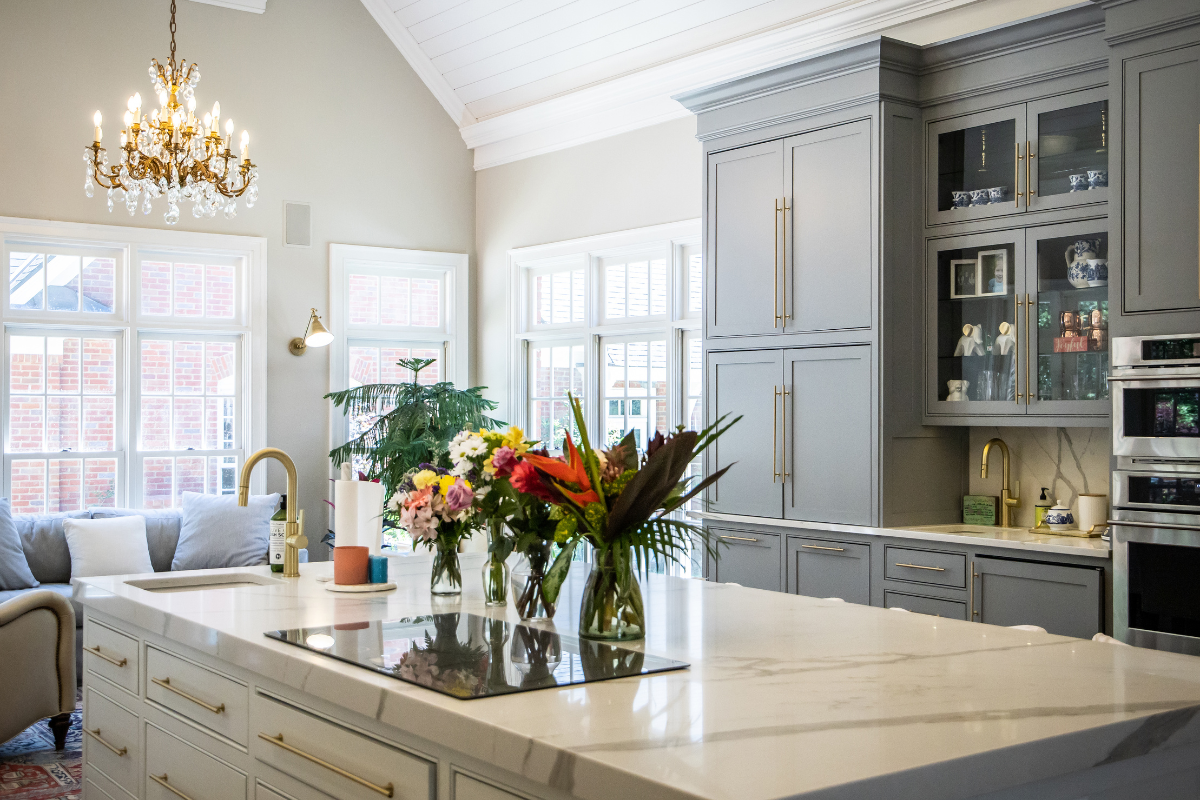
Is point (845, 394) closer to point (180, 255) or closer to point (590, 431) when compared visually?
point (590, 431)

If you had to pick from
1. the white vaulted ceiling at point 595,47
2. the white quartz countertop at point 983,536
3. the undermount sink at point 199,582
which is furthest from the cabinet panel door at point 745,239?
the undermount sink at point 199,582

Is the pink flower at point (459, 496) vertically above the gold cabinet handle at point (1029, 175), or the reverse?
the gold cabinet handle at point (1029, 175)

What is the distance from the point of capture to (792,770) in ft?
4.27

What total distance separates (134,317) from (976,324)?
4.79 m

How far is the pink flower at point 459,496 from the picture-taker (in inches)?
96.9

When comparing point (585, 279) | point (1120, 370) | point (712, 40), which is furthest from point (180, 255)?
point (1120, 370)

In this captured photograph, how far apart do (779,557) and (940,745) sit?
3.49m

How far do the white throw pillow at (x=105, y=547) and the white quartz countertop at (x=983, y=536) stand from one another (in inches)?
132

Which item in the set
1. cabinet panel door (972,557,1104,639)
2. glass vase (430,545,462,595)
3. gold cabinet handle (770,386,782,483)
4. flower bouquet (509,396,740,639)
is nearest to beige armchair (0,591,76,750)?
glass vase (430,545,462,595)

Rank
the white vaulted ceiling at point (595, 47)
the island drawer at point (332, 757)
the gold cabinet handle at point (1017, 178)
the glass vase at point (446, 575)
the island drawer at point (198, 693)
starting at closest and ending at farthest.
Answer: the island drawer at point (332, 757), the island drawer at point (198, 693), the glass vase at point (446, 575), the gold cabinet handle at point (1017, 178), the white vaulted ceiling at point (595, 47)

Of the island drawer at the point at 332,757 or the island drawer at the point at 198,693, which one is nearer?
the island drawer at the point at 332,757

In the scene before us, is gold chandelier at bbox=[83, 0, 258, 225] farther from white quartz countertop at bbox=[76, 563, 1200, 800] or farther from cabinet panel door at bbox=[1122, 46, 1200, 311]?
cabinet panel door at bbox=[1122, 46, 1200, 311]

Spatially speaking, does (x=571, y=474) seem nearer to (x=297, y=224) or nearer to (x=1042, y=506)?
(x=1042, y=506)

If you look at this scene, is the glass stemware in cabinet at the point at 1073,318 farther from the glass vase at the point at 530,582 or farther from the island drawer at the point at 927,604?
the glass vase at the point at 530,582
